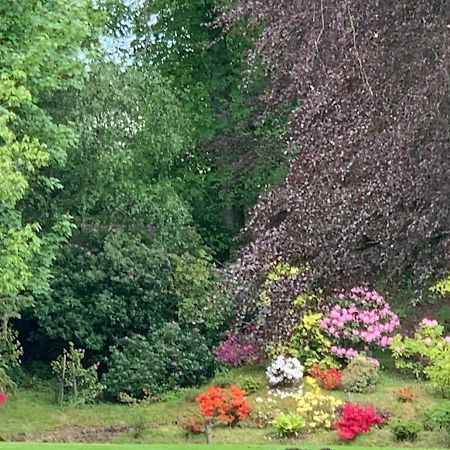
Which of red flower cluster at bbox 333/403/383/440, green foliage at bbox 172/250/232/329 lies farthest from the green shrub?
red flower cluster at bbox 333/403/383/440

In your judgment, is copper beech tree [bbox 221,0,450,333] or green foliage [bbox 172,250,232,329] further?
green foliage [bbox 172,250,232,329]

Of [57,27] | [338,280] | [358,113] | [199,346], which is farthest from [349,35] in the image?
[199,346]

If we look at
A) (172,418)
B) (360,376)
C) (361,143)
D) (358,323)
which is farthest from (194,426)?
(361,143)

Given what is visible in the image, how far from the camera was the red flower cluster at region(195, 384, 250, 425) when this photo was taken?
8.70 meters

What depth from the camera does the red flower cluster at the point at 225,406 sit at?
8.70m

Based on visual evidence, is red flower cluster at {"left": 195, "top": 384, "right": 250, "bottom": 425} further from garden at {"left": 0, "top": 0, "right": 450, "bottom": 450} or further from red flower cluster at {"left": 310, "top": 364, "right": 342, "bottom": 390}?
red flower cluster at {"left": 310, "top": 364, "right": 342, "bottom": 390}

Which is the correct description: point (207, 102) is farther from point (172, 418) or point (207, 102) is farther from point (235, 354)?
point (172, 418)

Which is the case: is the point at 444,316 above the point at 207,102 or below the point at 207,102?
below

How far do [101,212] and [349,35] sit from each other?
7481 mm

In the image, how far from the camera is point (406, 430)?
7.88 metres

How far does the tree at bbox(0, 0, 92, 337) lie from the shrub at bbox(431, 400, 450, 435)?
14.6 ft

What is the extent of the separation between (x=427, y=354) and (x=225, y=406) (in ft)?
8.40

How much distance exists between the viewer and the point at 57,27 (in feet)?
31.6

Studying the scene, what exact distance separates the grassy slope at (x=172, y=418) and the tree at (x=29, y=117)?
138cm
